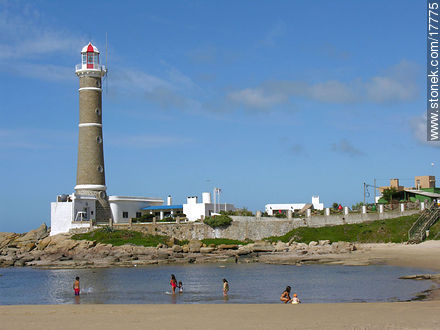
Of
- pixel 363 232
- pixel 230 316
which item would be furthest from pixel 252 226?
pixel 230 316

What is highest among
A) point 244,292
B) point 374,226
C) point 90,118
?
point 90,118

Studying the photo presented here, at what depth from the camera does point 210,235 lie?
57812 millimetres

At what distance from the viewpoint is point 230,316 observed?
19938 mm

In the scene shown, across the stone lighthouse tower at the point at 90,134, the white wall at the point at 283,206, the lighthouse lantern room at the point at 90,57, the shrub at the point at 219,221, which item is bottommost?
the shrub at the point at 219,221

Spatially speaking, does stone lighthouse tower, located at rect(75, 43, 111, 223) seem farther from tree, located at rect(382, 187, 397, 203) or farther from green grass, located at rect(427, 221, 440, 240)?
green grass, located at rect(427, 221, 440, 240)

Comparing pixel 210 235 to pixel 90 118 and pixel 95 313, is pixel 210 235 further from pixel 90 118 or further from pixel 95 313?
pixel 95 313

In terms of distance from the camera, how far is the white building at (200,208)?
63375 mm

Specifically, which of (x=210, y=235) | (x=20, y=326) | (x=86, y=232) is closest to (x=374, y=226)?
(x=210, y=235)

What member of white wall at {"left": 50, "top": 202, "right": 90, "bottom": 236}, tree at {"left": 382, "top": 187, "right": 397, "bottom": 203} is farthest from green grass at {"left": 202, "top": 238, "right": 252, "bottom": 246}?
tree at {"left": 382, "top": 187, "right": 397, "bottom": 203}

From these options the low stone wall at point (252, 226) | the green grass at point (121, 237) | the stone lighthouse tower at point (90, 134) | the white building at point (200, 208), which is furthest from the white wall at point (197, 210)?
the stone lighthouse tower at point (90, 134)

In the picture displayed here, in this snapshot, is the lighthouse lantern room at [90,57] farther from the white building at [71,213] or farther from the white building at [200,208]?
the white building at [200,208]

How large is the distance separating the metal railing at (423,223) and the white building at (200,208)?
2361 cm

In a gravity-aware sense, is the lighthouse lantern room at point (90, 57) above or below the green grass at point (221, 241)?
above

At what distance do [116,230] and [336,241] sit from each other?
2417cm
